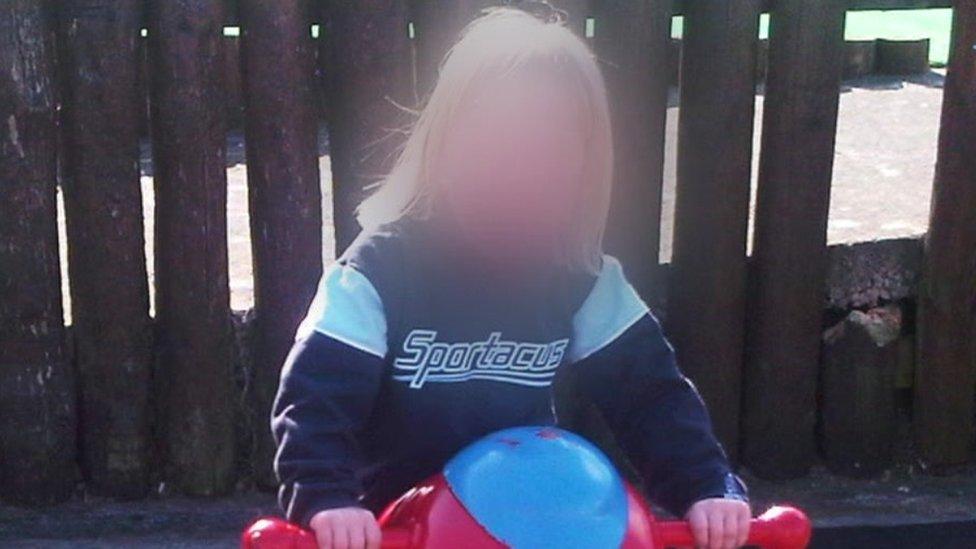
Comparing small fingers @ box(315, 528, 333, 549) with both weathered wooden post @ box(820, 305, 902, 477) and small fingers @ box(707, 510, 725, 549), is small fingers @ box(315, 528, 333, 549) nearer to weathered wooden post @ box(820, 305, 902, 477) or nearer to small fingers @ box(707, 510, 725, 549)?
small fingers @ box(707, 510, 725, 549)

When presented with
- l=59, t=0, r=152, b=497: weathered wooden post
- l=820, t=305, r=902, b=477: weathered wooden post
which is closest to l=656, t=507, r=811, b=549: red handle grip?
l=59, t=0, r=152, b=497: weathered wooden post

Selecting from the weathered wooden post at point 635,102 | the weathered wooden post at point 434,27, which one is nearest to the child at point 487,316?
the weathered wooden post at point 434,27

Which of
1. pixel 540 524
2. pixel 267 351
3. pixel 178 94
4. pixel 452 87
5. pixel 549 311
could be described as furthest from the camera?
pixel 267 351

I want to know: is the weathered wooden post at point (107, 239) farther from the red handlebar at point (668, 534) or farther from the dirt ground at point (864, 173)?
the red handlebar at point (668, 534)

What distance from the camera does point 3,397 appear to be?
3619 millimetres

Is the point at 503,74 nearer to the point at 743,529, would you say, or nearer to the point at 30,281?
the point at 743,529

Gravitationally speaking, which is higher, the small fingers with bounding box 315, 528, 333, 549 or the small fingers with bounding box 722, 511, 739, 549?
the small fingers with bounding box 315, 528, 333, 549

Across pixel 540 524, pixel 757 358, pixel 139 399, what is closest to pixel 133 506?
pixel 139 399

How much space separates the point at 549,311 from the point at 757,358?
1.71 m

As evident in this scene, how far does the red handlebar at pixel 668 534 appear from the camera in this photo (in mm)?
1859

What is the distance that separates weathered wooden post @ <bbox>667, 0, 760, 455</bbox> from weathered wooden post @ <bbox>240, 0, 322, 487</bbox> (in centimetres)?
86

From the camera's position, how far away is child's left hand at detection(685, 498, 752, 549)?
6.92ft

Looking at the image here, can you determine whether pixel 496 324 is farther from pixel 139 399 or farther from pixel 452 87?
pixel 139 399

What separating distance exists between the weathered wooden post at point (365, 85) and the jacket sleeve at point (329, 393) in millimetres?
1362
